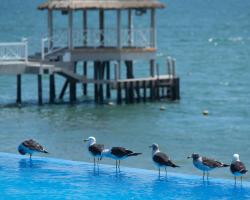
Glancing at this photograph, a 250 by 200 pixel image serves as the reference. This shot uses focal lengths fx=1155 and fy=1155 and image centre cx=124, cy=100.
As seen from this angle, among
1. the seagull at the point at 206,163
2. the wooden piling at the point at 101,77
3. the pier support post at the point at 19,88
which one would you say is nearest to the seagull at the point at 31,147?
the seagull at the point at 206,163

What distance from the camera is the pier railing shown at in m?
45.3

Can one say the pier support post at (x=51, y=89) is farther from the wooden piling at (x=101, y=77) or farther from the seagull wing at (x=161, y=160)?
the seagull wing at (x=161, y=160)

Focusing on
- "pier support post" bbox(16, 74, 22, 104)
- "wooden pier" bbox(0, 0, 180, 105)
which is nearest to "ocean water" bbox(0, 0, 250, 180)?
"pier support post" bbox(16, 74, 22, 104)

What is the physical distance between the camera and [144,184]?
24.2m

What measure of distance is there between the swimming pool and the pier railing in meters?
19.2

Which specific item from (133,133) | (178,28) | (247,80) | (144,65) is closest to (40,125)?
(133,133)

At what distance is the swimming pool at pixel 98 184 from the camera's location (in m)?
23.2

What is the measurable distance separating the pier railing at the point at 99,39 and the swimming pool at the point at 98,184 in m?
19.2

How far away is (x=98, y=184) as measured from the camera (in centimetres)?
2419

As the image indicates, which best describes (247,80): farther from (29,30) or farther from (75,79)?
(29,30)

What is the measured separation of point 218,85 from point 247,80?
11.5ft

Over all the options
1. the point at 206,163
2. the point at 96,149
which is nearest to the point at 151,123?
the point at 96,149

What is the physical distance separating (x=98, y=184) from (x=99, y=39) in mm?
22059

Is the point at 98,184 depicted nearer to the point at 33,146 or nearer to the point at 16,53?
the point at 33,146
